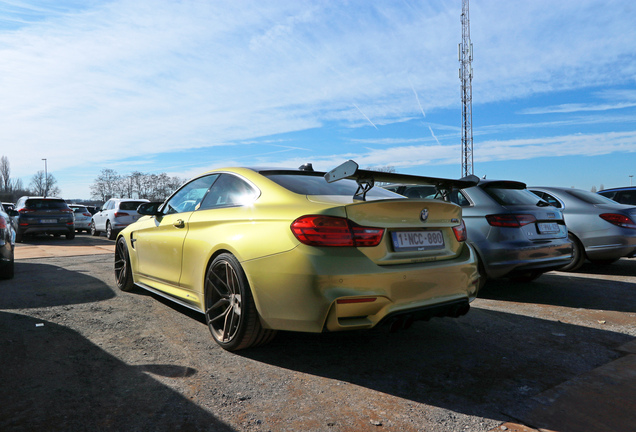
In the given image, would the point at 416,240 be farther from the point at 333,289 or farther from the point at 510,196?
the point at 510,196

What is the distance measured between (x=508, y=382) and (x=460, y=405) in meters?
0.52

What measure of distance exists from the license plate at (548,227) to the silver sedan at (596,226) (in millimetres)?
1716

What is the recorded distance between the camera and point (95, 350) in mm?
3396

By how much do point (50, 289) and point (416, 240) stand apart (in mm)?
4853

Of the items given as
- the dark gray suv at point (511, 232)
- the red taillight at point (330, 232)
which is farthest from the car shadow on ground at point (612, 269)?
the red taillight at point (330, 232)

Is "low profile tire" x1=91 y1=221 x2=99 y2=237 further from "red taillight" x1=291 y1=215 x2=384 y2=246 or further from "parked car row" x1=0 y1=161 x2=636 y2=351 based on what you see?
Answer: "red taillight" x1=291 y1=215 x2=384 y2=246

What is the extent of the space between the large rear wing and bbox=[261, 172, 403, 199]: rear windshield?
0.15 metres

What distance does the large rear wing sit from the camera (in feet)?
9.64

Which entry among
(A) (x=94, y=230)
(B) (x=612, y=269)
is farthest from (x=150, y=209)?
(A) (x=94, y=230)

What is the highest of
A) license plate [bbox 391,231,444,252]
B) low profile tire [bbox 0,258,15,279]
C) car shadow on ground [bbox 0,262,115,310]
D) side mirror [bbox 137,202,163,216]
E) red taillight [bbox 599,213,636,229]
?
side mirror [bbox 137,202,163,216]

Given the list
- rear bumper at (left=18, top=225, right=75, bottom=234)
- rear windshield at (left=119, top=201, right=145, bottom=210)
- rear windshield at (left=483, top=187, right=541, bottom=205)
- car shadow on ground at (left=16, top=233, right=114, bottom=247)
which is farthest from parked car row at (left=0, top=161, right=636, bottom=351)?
rear windshield at (left=119, top=201, right=145, bottom=210)

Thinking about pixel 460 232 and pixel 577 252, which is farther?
pixel 577 252

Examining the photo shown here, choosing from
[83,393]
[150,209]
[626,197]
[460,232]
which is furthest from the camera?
[626,197]

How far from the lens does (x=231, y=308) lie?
3.40 metres
